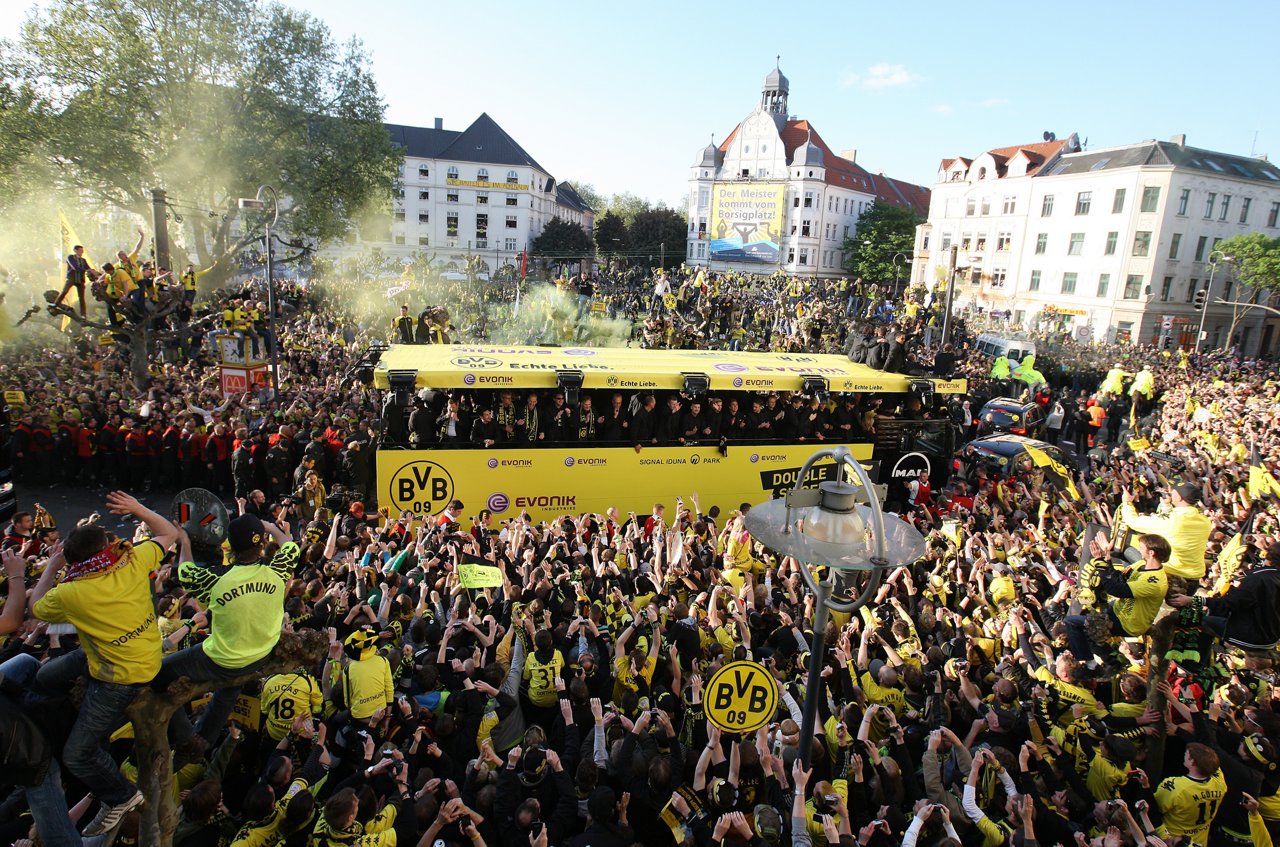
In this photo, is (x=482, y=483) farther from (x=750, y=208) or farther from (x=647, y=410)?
(x=750, y=208)

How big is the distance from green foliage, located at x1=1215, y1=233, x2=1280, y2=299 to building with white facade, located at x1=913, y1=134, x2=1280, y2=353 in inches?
47.0

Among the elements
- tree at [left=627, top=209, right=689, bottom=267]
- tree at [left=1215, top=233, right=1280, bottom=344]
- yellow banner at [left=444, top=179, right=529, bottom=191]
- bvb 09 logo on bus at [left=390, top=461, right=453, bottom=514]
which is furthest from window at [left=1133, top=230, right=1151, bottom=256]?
yellow banner at [left=444, top=179, right=529, bottom=191]

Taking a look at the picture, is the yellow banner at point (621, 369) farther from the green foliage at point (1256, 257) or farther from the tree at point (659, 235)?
the tree at point (659, 235)

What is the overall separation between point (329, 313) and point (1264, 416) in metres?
32.8

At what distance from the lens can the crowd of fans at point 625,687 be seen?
396 centimetres

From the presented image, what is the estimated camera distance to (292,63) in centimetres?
3256

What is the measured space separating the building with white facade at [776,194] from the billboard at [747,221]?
108 mm

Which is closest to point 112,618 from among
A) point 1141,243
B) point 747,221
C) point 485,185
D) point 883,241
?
point 1141,243

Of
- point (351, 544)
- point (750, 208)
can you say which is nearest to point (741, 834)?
point (351, 544)

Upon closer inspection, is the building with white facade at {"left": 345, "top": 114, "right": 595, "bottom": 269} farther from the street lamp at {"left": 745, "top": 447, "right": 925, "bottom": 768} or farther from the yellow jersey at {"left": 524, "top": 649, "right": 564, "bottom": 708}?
the street lamp at {"left": 745, "top": 447, "right": 925, "bottom": 768}

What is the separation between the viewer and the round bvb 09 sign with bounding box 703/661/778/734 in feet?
15.2

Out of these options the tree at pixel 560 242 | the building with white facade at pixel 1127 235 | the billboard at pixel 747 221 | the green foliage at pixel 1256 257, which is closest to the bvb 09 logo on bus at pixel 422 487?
the building with white facade at pixel 1127 235

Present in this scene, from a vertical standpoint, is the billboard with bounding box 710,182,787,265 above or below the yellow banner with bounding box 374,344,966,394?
above

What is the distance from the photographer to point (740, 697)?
4.68m
